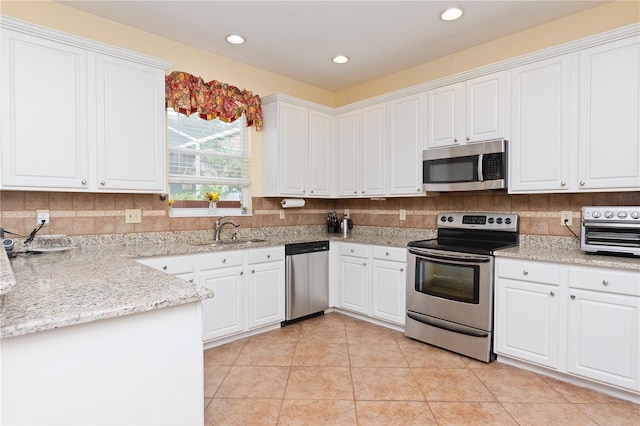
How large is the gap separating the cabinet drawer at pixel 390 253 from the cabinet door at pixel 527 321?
2.86 ft

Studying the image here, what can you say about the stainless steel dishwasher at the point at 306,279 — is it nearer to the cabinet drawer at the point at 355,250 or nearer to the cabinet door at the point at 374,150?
the cabinet drawer at the point at 355,250

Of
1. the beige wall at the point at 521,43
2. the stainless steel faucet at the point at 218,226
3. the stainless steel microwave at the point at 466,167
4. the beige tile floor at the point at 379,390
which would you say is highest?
the beige wall at the point at 521,43

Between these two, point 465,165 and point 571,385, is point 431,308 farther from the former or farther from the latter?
point 465,165

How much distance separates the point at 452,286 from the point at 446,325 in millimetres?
327

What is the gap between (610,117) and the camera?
94.4 inches

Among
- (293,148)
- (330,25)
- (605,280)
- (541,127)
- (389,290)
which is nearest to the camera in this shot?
(605,280)

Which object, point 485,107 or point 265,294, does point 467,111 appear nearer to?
point 485,107

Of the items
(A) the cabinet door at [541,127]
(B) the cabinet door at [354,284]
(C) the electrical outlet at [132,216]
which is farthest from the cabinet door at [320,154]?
(A) the cabinet door at [541,127]

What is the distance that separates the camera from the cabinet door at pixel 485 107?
114 inches

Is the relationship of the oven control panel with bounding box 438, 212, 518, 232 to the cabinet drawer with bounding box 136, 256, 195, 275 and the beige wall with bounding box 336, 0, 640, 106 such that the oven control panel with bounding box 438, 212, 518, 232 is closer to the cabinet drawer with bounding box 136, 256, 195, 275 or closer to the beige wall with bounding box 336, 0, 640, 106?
the beige wall with bounding box 336, 0, 640, 106

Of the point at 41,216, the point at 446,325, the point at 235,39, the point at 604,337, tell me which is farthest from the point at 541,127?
the point at 41,216

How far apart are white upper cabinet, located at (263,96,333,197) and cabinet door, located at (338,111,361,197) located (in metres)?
0.15

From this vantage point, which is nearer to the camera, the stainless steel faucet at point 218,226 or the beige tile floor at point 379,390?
the beige tile floor at point 379,390

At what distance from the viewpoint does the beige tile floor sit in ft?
6.68
